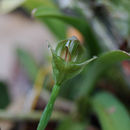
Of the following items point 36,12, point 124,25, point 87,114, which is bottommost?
point 87,114

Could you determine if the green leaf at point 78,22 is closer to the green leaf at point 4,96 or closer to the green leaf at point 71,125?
the green leaf at point 71,125

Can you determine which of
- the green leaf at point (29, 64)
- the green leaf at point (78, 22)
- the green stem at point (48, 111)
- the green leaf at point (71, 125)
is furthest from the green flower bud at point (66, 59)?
the green leaf at point (29, 64)

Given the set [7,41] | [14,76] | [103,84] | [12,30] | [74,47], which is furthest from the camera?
[12,30]

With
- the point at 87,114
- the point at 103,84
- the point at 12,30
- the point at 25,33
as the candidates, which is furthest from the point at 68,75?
the point at 12,30

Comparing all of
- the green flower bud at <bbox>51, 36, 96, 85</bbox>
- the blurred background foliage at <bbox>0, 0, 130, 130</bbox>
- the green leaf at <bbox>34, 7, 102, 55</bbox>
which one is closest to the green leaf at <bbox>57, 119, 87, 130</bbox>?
the blurred background foliage at <bbox>0, 0, 130, 130</bbox>

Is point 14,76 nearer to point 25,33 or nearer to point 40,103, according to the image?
point 40,103

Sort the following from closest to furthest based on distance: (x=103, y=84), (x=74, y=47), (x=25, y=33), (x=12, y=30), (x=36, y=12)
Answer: (x=74, y=47) < (x=36, y=12) < (x=103, y=84) < (x=25, y=33) < (x=12, y=30)
